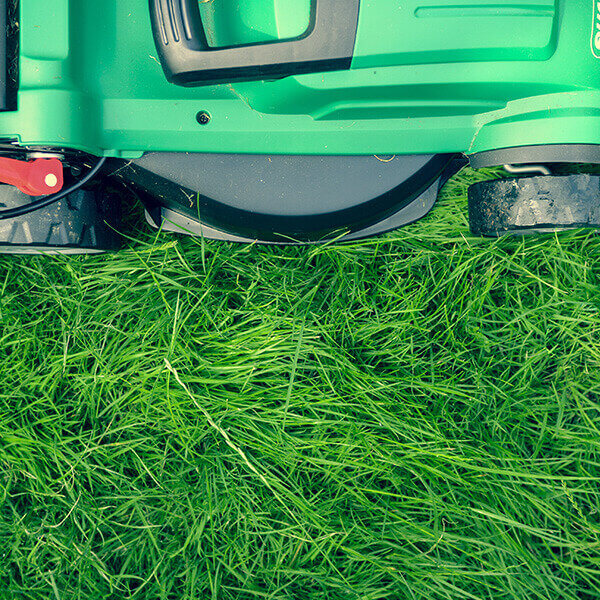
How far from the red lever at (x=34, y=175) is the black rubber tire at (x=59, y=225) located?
11cm

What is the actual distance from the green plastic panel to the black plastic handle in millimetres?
28

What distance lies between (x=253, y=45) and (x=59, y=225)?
58cm

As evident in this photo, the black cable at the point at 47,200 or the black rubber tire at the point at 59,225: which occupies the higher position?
the black cable at the point at 47,200

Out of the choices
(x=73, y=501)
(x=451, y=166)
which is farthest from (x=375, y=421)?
(x=73, y=501)

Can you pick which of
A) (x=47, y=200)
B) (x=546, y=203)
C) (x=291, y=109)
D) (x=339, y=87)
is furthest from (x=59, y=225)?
(x=546, y=203)

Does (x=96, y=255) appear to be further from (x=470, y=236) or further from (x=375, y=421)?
(x=470, y=236)

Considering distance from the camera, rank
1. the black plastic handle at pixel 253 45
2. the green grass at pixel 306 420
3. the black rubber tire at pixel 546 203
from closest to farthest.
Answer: the black plastic handle at pixel 253 45 → the black rubber tire at pixel 546 203 → the green grass at pixel 306 420

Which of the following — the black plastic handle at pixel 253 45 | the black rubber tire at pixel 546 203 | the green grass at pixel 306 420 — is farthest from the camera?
the green grass at pixel 306 420

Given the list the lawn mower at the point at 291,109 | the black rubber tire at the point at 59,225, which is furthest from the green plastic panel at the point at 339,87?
the black rubber tire at the point at 59,225

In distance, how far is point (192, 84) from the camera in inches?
36.9

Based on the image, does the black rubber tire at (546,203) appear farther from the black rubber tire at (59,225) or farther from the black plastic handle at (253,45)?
the black rubber tire at (59,225)

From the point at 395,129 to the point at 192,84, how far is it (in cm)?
40

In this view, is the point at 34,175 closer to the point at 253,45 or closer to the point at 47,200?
the point at 47,200

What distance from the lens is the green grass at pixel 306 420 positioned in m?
1.27
